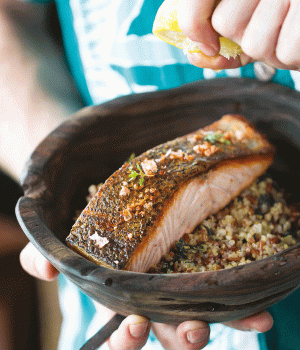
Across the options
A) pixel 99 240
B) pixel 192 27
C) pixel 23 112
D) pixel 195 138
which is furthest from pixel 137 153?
pixel 23 112

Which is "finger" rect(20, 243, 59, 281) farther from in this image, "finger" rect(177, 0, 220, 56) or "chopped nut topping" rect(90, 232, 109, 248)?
"finger" rect(177, 0, 220, 56)

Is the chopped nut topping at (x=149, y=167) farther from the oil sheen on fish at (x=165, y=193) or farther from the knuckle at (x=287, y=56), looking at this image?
the knuckle at (x=287, y=56)

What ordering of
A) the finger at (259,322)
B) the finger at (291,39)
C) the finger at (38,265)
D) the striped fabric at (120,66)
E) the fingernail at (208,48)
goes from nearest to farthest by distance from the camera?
the finger at (291,39) → the fingernail at (208,48) → the finger at (259,322) → the finger at (38,265) → the striped fabric at (120,66)

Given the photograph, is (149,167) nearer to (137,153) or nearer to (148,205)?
(148,205)

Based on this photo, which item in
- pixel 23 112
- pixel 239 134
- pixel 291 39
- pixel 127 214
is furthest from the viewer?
pixel 23 112

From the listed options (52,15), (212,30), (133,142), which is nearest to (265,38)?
(212,30)

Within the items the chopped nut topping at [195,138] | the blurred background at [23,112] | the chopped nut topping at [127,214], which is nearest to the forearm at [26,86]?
the blurred background at [23,112]

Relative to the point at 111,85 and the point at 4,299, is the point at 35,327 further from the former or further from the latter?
the point at 111,85

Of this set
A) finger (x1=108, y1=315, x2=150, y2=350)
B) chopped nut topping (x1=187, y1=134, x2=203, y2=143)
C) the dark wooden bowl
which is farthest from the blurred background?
finger (x1=108, y1=315, x2=150, y2=350)
